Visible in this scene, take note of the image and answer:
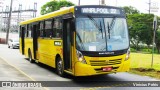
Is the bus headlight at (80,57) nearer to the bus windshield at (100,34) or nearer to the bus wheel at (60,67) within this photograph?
the bus windshield at (100,34)

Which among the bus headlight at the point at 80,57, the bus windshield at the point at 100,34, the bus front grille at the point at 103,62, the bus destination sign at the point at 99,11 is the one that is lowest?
the bus front grille at the point at 103,62

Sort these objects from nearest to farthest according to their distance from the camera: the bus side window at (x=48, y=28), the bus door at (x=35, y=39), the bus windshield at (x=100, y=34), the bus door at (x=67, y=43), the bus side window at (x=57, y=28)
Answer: the bus windshield at (x=100, y=34) < the bus door at (x=67, y=43) < the bus side window at (x=57, y=28) < the bus side window at (x=48, y=28) < the bus door at (x=35, y=39)

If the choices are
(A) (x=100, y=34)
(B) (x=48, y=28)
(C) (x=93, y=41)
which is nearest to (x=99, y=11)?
(A) (x=100, y=34)

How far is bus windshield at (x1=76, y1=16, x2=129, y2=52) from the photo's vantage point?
12648mm

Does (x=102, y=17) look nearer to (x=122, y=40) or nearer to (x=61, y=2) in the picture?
(x=122, y=40)

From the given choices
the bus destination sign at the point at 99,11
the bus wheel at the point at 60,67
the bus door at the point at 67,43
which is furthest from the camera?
the bus wheel at the point at 60,67

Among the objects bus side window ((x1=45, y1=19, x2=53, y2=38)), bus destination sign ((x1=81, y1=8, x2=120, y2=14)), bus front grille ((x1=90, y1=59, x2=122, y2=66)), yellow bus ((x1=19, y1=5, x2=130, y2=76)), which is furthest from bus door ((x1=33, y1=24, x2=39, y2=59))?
bus front grille ((x1=90, y1=59, x2=122, y2=66))

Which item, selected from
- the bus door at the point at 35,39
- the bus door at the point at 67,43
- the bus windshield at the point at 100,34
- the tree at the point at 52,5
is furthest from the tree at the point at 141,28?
the bus windshield at the point at 100,34

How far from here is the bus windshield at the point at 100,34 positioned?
12.6 meters

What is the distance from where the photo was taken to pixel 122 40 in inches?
517

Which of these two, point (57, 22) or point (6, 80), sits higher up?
point (57, 22)

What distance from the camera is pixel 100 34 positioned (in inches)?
507

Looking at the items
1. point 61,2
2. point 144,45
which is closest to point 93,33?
point 61,2

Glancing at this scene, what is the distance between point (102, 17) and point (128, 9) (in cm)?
6779
